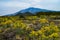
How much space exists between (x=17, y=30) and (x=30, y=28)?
1.12 meters

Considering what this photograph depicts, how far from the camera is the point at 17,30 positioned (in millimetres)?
14508

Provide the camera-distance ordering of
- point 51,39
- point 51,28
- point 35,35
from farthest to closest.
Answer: point 51,28
point 35,35
point 51,39

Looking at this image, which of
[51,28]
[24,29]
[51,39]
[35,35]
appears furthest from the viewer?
[24,29]

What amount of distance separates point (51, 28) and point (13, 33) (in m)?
2.20

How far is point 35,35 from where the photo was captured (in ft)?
43.7

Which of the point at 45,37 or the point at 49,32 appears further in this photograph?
the point at 49,32

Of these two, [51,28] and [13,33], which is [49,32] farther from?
[13,33]

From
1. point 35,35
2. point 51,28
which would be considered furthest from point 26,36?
point 51,28

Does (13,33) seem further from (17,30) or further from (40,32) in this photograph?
(40,32)

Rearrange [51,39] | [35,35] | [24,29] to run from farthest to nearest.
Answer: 1. [24,29]
2. [35,35]
3. [51,39]

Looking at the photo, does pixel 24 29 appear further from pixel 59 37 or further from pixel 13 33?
pixel 59 37

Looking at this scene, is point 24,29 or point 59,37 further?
point 24,29

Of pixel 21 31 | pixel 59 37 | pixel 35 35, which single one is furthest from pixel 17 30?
pixel 59 37

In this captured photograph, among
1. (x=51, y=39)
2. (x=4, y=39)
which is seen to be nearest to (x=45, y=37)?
(x=51, y=39)
